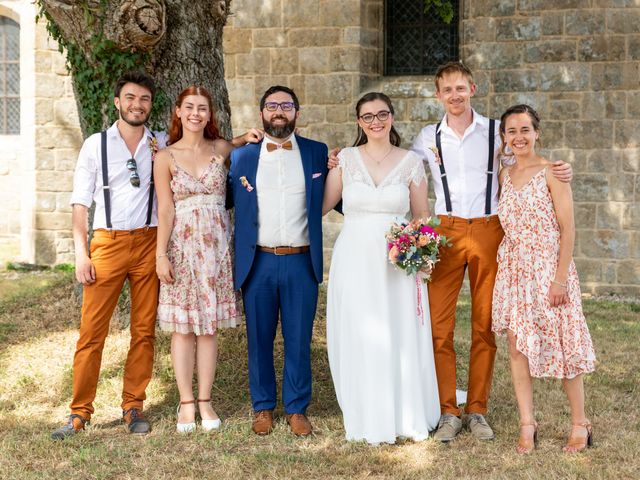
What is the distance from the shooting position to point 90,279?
532 cm

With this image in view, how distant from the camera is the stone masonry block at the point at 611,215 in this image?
10.6 meters

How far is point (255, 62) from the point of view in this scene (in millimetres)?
11555

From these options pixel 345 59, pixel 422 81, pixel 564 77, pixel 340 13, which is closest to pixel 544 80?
pixel 564 77

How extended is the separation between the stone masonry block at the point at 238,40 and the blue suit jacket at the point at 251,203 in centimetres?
649

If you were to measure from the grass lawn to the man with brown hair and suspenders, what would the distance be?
425mm

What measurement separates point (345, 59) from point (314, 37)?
1.59 feet

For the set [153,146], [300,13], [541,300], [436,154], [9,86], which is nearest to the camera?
[541,300]

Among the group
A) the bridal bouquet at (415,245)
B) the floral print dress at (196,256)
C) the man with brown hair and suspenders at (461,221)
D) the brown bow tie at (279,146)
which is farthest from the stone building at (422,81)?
the floral print dress at (196,256)

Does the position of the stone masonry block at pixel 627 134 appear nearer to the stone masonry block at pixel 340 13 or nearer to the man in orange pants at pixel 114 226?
the stone masonry block at pixel 340 13

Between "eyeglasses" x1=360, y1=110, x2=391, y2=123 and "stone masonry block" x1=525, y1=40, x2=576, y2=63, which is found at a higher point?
"stone masonry block" x1=525, y1=40, x2=576, y2=63

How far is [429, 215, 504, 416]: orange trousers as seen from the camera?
5254 millimetres

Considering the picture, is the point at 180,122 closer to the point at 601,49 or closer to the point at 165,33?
the point at 165,33

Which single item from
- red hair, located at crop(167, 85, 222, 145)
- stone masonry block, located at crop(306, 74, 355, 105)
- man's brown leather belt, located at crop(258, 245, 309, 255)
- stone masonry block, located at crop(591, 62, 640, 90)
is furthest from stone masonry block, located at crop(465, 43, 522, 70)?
man's brown leather belt, located at crop(258, 245, 309, 255)

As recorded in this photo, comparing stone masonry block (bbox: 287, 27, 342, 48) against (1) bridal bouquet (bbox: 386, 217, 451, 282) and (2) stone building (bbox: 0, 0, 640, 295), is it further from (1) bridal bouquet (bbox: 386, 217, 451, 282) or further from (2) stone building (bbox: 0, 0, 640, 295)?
(1) bridal bouquet (bbox: 386, 217, 451, 282)
